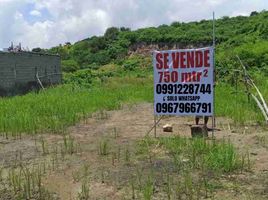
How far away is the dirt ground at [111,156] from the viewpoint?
606cm

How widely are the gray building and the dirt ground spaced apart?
12.2 metres

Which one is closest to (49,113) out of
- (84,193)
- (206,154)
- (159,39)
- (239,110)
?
(239,110)

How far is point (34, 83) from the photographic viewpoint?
1139 inches

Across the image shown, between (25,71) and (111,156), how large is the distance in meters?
21.0

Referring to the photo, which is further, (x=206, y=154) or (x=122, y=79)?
(x=122, y=79)

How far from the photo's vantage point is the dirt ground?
239 inches

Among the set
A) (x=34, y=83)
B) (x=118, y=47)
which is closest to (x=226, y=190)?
(x=34, y=83)

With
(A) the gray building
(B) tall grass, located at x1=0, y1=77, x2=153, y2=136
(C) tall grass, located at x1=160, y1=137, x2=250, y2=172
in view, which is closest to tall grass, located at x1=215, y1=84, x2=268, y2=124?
(C) tall grass, located at x1=160, y1=137, x2=250, y2=172

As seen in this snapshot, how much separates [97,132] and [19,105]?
20.6 feet

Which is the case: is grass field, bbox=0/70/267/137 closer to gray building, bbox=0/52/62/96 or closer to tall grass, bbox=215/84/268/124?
tall grass, bbox=215/84/268/124

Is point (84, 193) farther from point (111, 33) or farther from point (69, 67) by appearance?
point (111, 33)

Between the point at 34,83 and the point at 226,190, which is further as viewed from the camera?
the point at 34,83

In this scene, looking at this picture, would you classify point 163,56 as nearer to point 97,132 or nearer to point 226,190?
point 97,132

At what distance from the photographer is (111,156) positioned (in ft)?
26.2
